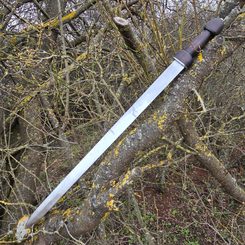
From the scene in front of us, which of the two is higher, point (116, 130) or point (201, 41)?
point (201, 41)

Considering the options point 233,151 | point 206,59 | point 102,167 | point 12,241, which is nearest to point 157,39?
point 206,59

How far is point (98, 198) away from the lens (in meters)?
1.85

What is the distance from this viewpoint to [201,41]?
1717 millimetres

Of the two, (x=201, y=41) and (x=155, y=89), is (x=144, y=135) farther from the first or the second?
(x=201, y=41)

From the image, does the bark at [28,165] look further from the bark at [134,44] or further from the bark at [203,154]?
the bark at [203,154]

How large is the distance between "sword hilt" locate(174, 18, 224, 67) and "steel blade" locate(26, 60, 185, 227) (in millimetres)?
37

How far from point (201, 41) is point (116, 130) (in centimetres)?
69

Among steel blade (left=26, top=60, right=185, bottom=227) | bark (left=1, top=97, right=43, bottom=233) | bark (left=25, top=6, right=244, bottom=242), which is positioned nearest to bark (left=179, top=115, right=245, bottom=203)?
bark (left=25, top=6, right=244, bottom=242)

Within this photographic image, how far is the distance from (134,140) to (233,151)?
3521 mm

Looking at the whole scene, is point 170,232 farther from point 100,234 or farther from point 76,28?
point 76,28

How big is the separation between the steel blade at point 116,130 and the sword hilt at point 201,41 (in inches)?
1.4

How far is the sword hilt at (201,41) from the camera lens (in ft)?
5.50

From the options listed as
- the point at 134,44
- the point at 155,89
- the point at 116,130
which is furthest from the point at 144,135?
the point at 134,44

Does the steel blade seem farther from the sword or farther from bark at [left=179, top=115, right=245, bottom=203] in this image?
bark at [left=179, top=115, right=245, bottom=203]
